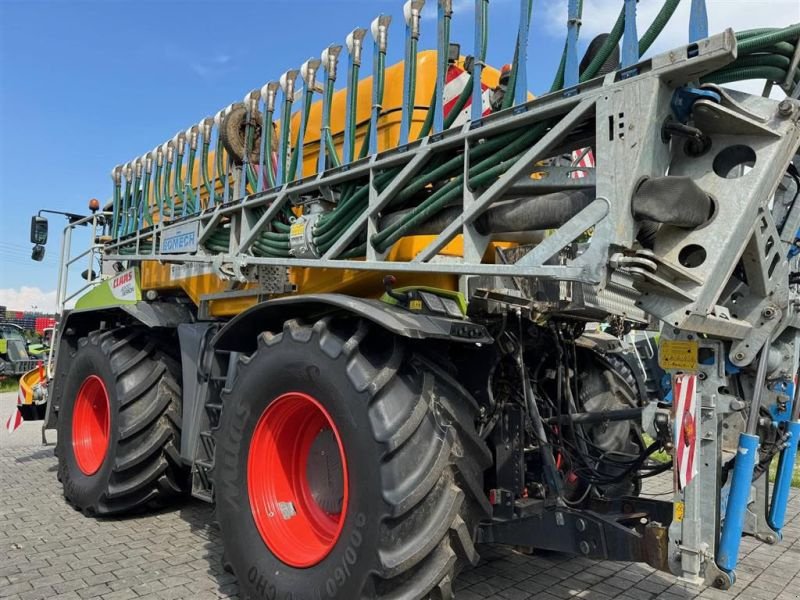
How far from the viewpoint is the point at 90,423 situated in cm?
551

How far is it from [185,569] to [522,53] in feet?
11.5

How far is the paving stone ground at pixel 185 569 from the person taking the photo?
11.8ft

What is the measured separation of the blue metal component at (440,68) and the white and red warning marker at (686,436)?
163 cm

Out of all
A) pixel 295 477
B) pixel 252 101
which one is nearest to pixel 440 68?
pixel 252 101

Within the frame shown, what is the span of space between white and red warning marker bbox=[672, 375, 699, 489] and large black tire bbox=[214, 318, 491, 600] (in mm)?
801

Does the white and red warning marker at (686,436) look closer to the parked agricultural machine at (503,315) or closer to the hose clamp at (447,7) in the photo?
the parked agricultural machine at (503,315)

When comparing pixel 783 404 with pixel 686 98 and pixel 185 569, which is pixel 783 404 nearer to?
pixel 686 98

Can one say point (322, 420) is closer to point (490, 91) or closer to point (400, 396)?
point (400, 396)

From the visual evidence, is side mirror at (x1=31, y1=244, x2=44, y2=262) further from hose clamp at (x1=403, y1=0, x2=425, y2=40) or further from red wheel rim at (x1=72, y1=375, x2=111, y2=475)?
hose clamp at (x1=403, y1=0, x2=425, y2=40)

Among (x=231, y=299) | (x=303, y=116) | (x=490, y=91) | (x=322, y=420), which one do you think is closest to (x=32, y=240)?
(x=231, y=299)

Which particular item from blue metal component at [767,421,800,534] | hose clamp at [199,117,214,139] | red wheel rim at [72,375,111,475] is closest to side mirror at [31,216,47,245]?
red wheel rim at [72,375,111,475]

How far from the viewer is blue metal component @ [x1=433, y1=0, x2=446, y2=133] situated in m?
3.09

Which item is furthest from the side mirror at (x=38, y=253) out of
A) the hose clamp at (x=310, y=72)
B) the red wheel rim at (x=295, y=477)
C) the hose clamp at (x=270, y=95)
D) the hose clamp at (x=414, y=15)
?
the hose clamp at (x=414, y=15)

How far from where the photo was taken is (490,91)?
3438 millimetres
